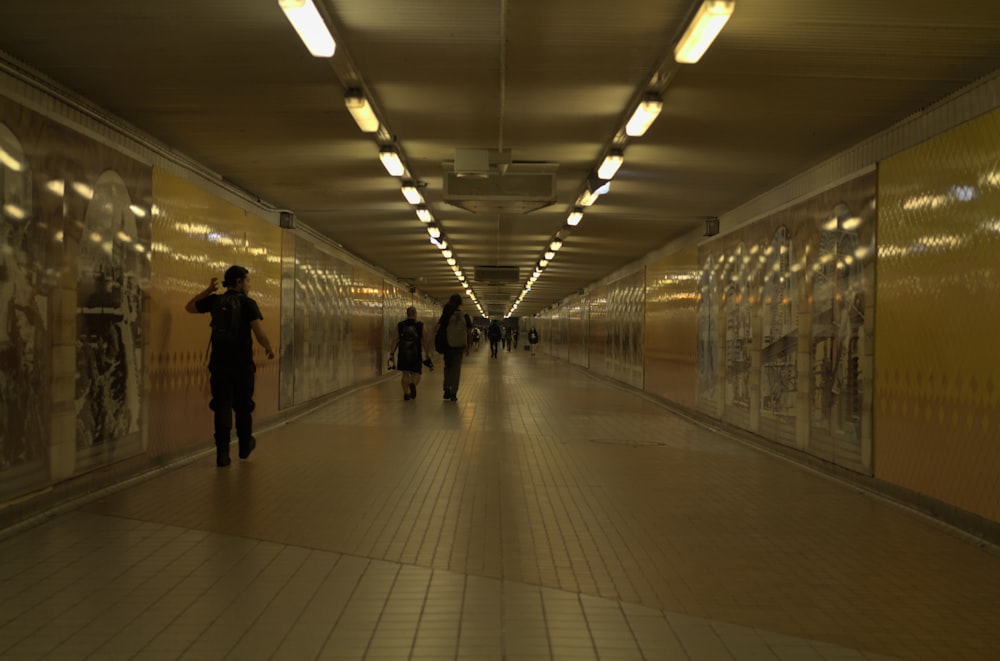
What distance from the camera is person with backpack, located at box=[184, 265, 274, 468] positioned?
320 inches

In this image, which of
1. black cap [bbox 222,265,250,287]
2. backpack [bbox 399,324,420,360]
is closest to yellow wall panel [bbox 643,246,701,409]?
backpack [bbox 399,324,420,360]

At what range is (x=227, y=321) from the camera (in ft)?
26.7

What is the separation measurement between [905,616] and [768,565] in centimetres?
96

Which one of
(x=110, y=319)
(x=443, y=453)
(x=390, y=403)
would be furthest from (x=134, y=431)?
(x=390, y=403)

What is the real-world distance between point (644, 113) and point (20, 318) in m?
4.93

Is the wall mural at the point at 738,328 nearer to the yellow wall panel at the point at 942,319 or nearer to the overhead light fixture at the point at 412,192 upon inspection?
the yellow wall panel at the point at 942,319

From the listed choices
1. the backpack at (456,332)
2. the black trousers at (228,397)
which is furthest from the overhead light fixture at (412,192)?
the backpack at (456,332)

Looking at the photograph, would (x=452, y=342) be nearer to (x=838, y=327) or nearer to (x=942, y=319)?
(x=838, y=327)

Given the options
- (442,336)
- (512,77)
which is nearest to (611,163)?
(512,77)

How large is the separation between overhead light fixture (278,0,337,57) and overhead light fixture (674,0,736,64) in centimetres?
226

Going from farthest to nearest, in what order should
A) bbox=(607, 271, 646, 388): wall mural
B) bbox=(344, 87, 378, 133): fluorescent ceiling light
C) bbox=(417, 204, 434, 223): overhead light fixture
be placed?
bbox=(607, 271, 646, 388): wall mural → bbox=(417, 204, 434, 223): overhead light fixture → bbox=(344, 87, 378, 133): fluorescent ceiling light

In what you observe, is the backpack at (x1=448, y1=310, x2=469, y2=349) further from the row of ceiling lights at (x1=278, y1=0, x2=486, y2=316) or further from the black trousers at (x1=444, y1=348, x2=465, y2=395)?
the row of ceiling lights at (x1=278, y1=0, x2=486, y2=316)

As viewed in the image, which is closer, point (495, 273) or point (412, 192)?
point (412, 192)

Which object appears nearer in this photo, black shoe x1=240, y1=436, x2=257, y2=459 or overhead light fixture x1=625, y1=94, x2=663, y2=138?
overhead light fixture x1=625, y1=94, x2=663, y2=138
